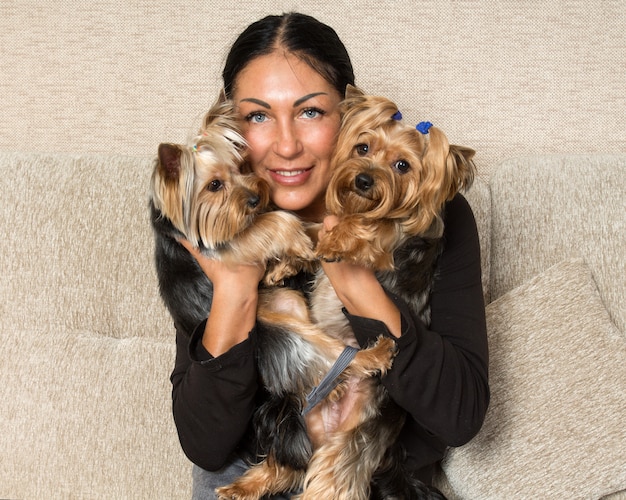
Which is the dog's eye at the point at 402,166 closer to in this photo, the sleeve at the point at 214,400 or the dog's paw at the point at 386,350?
the dog's paw at the point at 386,350

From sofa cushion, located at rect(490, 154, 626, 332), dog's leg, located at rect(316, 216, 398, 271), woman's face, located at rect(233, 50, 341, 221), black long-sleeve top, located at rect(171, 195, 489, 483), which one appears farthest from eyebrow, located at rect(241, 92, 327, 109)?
sofa cushion, located at rect(490, 154, 626, 332)

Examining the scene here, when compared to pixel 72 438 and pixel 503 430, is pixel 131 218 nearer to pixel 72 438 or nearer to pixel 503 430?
pixel 72 438

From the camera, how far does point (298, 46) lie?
5.79 ft

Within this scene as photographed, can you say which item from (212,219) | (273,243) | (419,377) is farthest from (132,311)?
(419,377)

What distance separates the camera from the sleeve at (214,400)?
1503 mm

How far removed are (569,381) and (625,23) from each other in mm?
1483

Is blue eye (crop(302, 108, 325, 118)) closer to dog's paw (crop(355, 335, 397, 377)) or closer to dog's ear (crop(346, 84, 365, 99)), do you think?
dog's ear (crop(346, 84, 365, 99))

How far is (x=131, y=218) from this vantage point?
7.41 ft

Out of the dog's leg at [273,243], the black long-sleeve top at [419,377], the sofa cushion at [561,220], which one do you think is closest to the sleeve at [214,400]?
the black long-sleeve top at [419,377]

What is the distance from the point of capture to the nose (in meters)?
1.68

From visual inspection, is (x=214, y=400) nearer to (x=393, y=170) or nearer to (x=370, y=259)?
(x=370, y=259)

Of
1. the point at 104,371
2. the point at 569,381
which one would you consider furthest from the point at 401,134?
the point at 104,371

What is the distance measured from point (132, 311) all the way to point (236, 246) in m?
0.75

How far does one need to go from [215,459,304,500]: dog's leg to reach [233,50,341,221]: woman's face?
699mm
